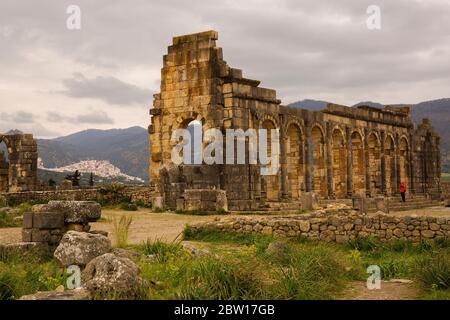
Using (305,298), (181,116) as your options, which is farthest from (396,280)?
(181,116)

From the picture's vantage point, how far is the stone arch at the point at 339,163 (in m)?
33.7

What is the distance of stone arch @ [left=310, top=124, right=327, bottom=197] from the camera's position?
3119 centimetres

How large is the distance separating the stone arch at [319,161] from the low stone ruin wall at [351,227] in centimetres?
1780

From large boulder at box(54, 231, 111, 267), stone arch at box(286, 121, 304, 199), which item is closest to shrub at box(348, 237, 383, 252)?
large boulder at box(54, 231, 111, 267)

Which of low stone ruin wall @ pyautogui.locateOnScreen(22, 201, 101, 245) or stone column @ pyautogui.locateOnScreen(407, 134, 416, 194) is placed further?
stone column @ pyautogui.locateOnScreen(407, 134, 416, 194)

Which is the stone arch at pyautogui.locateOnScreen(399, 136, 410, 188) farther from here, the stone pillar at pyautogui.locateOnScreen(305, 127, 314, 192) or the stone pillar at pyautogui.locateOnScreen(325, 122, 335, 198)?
the stone pillar at pyautogui.locateOnScreen(305, 127, 314, 192)

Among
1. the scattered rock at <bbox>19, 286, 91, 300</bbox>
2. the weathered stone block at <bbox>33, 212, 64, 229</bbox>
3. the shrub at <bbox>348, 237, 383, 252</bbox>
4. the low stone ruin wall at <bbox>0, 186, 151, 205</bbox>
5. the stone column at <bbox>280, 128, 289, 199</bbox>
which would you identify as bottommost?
the shrub at <bbox>348, 237, 383, 252</bbox>

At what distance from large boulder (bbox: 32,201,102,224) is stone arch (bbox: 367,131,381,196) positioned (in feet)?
91.0

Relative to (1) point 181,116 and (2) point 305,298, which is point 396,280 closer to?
(2) point 305,298

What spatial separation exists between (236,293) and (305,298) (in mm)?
867

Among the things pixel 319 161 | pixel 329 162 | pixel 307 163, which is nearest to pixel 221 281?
pixel 307 163

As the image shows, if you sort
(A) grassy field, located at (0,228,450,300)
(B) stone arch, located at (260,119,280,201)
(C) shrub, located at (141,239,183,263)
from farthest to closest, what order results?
(B) stone arch, located at (260,119,280,201) < (C) shrub, located at (141,239,183,263) < (A) grassy field, located at (0,228,450,300)

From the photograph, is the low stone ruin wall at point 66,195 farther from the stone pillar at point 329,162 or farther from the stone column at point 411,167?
the stone column at point 411,167
